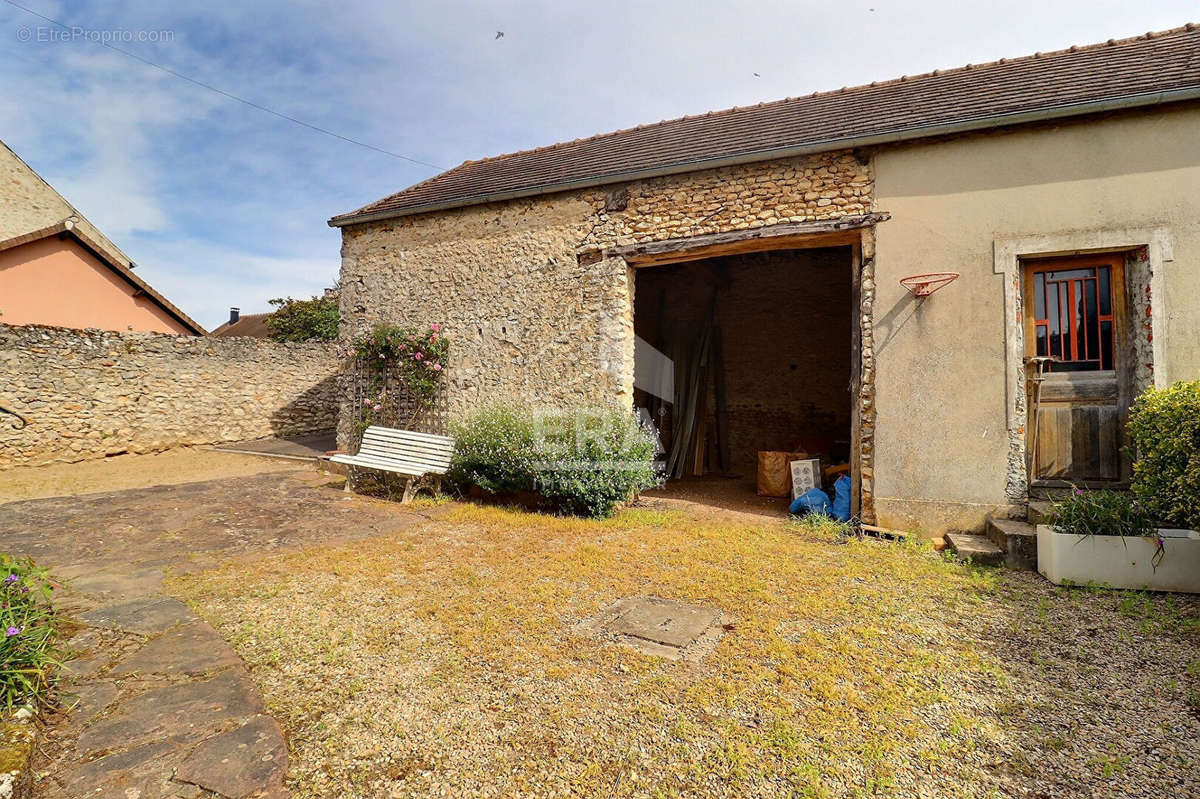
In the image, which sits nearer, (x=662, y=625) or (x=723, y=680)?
(x=723, y=680)

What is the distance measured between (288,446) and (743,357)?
31.1ft

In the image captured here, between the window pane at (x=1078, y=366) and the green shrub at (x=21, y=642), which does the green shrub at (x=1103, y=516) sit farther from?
the green shrub at (x=21, y=642)

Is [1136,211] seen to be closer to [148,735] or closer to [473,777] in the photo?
[473,777]

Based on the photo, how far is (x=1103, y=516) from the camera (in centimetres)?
399

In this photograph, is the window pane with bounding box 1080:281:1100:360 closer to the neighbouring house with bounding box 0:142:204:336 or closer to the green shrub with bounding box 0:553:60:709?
the green shrub with bounding box 0:553:60:709

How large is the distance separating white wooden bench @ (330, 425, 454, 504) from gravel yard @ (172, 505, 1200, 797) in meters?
2.30

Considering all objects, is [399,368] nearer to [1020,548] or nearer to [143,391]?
[143,391]

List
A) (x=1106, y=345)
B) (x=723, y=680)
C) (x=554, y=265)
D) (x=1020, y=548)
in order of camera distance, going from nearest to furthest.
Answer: (x=723, y=680), (x=1020, y=548), (x=1106, y=345), (x=554, y=265)

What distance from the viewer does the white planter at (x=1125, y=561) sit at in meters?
3.70

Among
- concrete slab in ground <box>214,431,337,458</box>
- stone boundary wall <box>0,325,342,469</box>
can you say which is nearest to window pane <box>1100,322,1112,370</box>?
concrete slab in ground <box>214,431,337,458</box>

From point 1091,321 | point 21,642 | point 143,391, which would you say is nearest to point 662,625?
point 21,642

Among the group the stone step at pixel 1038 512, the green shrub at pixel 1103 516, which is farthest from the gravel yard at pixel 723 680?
the stone step at pixel 1038 512

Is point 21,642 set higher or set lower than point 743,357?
lower

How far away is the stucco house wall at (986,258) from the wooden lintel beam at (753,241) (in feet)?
1.08
